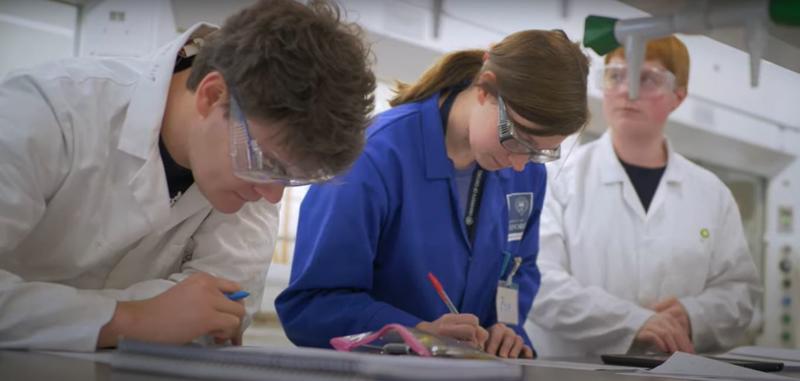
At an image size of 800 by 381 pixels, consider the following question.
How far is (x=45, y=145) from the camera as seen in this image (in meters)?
1.29

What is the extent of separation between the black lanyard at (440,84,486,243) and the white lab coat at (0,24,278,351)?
49 centimetres

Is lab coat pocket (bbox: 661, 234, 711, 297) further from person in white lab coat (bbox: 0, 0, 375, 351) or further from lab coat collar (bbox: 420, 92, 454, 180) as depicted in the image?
person in white lab coat (bbox: 0, 0, 375, 351)

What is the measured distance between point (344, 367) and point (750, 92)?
173 inches

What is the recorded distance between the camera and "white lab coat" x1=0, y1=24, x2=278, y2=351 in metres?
1.24

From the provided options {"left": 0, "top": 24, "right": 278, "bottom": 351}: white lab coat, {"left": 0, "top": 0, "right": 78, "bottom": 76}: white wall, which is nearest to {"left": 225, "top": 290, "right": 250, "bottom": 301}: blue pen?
{"left": 0, "top": 24, "right": 278, "bottom": 351}: white lab coat

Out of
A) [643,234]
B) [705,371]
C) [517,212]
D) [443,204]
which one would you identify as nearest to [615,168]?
[643,234]

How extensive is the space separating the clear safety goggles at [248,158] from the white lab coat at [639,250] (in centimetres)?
137

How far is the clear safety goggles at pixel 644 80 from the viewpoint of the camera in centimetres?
264

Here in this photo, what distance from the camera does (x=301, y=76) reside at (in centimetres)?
129

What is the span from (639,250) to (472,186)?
36.3 inches

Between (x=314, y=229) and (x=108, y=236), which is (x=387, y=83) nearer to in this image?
(x=314, y=229)

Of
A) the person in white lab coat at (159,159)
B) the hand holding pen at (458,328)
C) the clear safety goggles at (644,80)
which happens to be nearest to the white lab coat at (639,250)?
the clear safety goggles at (644,80)

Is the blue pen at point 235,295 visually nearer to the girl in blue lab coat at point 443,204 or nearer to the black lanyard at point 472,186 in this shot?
the girl in blue lab coat at point 443,204

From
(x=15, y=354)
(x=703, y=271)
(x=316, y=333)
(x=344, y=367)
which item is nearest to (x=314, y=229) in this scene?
(x=316, y=333)
